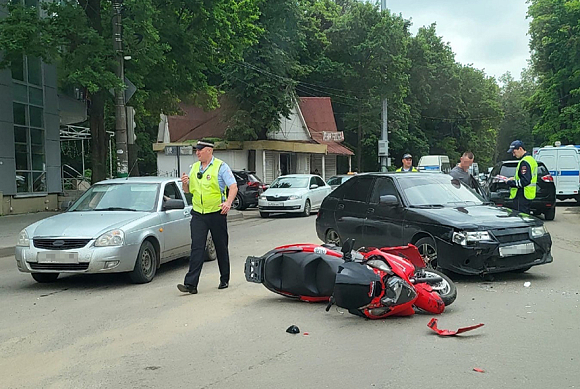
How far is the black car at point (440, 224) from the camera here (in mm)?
7918

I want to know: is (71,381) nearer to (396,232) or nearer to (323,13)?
(396,232)

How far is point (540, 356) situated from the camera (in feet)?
16.8

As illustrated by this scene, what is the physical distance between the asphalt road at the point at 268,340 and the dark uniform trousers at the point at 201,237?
0.32 metres

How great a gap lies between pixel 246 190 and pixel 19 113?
30.9 ft

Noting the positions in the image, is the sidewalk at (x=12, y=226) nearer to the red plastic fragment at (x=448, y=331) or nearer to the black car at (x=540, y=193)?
the black car at (x=540, y=193)

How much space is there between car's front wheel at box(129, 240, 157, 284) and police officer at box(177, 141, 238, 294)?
1.16m

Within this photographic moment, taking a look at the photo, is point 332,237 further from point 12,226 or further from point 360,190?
point 12,226

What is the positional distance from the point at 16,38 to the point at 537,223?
1427cm

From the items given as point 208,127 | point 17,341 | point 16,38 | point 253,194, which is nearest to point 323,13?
point 208,127

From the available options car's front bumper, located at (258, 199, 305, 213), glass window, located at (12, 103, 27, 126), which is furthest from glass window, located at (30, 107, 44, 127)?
car's front bumper, located at (258, 199, 305, 213)

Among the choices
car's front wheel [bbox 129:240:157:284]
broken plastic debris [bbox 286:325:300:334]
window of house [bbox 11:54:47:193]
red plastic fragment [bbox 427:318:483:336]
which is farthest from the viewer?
window of house [bbox 11:54:47:193]

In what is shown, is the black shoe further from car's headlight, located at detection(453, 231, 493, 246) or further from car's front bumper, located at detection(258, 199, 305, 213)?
car's front bumper, located at detection(258, 199, 305, 213)

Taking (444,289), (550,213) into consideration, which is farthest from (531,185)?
(550,213)

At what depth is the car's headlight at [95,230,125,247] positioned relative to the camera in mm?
8359
